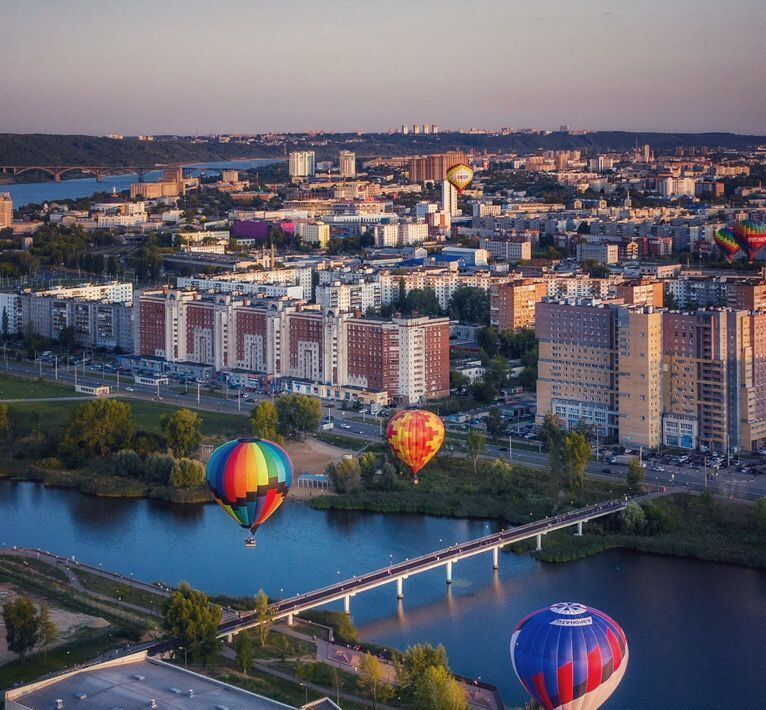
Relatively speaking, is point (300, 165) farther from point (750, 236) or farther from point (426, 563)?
point (426, 563)

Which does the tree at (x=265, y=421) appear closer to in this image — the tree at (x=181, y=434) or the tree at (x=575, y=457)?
the tree at (x=181, y=434)

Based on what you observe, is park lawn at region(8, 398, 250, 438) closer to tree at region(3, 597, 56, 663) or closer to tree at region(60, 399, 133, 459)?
tree at region(60, 399, 133, 459)

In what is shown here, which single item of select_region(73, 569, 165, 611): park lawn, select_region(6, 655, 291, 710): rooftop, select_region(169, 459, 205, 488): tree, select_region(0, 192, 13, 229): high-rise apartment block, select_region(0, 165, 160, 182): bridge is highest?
select_region(0, 165, 160, 182): bridge

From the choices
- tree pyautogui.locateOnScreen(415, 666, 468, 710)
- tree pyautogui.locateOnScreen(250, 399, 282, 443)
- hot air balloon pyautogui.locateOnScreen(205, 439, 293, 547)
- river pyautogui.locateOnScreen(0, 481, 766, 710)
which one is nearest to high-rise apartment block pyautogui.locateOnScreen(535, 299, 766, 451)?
river pyautogui.locateOnScreen(0, 481, 766, 710)

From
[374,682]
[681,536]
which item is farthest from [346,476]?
[374,682]

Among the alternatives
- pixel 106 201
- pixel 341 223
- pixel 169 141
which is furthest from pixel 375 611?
pixel 169 141
